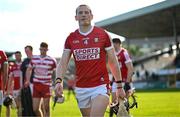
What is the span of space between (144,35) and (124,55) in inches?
2181

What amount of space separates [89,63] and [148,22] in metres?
47.7

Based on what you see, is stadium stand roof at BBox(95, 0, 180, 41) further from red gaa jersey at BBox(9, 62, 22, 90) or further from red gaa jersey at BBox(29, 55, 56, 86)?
red gaa jersey at BBox(29, 55, 56, 86)

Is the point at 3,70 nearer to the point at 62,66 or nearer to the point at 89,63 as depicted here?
the point at 62,66

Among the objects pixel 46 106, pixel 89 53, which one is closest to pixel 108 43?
pixel 89 53

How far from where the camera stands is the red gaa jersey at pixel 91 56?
318 inches

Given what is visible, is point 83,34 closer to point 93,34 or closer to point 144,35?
point 93,34

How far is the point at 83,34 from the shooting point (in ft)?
26.9

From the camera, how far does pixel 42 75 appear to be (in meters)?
14.3

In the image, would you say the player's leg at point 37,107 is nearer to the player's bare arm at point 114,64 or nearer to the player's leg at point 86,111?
the player's leg at point 86,111

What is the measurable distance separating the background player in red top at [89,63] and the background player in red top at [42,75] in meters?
6.02

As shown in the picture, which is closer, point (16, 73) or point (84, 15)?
point (84, 15)

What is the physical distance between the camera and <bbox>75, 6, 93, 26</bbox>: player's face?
26.5 feet

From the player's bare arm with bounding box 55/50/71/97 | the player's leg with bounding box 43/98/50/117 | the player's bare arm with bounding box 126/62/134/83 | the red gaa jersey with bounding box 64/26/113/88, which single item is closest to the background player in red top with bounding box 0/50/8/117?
the player's bare arm with bounding box 55/50/71/97

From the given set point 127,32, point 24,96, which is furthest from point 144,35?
point 24,96
